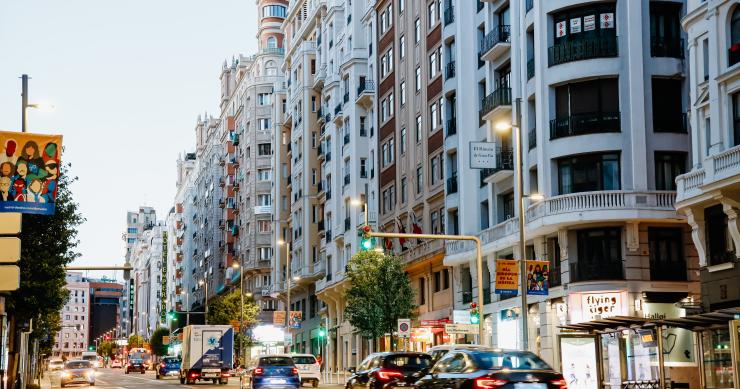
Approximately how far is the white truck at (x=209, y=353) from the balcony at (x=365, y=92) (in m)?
18.9

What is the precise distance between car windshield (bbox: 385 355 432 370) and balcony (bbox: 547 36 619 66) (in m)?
16.6

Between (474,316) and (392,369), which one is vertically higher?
(474,316)

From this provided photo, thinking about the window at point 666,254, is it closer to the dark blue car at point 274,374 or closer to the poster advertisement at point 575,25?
the poster advertisement at point 575,25

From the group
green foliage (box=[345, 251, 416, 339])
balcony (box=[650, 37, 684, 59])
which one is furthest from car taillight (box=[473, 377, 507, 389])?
green foliage (box=[345, 251, 416, 339])

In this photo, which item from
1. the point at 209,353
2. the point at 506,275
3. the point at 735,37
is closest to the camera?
the point at 735,37

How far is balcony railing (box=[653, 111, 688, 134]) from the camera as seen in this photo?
43469mm

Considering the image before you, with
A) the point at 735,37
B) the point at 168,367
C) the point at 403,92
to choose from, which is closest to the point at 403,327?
the point at 735,37

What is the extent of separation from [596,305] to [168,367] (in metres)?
46.8

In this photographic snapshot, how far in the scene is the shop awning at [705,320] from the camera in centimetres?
2634

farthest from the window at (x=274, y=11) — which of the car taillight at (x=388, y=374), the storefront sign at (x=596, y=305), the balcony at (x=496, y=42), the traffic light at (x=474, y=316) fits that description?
the car taillight at (x=388, y=374)

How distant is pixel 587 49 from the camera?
4375 cm

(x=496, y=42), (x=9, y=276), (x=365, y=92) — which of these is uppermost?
(x=365, y=92)

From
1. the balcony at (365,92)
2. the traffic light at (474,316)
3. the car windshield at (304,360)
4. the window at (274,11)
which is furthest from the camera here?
the window at (274,11)

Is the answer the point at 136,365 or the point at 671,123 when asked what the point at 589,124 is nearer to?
the point at 671,123
